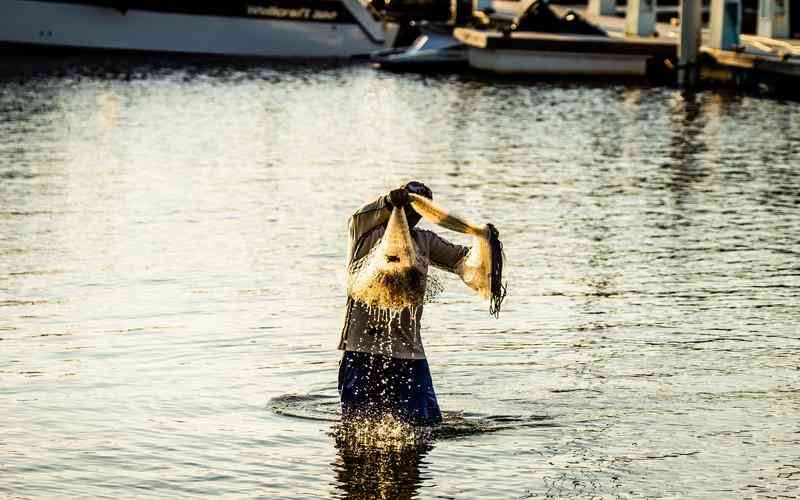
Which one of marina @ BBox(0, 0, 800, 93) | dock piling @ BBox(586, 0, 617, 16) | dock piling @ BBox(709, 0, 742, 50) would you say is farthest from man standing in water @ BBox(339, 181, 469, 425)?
dock piling @ BBox(586, 0, 617, 16)

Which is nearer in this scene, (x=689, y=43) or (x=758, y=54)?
(x=758, y=54)

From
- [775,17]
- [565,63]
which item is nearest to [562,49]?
[565,63]

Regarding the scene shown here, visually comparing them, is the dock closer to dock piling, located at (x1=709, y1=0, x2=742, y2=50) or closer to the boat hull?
dock piling, located at (x1=709, y1=0, x2=742, y2=50)

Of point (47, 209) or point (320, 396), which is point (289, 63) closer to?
point (47, 209)

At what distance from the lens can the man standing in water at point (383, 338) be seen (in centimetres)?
974

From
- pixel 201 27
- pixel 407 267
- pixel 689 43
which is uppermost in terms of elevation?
pixel 407 267

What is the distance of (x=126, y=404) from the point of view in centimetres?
1132

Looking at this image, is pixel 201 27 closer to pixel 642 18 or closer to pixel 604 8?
pixel 642 18

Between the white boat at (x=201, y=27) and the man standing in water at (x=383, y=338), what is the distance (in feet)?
162

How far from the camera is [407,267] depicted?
9.59 m

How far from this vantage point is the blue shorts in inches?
386

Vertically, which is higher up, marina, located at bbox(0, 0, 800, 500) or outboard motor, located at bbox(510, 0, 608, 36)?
outboard motor, located at bbox(510, 0, 608, 36)

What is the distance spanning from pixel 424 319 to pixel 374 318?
4625mm

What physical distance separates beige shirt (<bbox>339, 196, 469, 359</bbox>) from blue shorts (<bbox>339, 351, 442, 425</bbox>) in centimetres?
6
